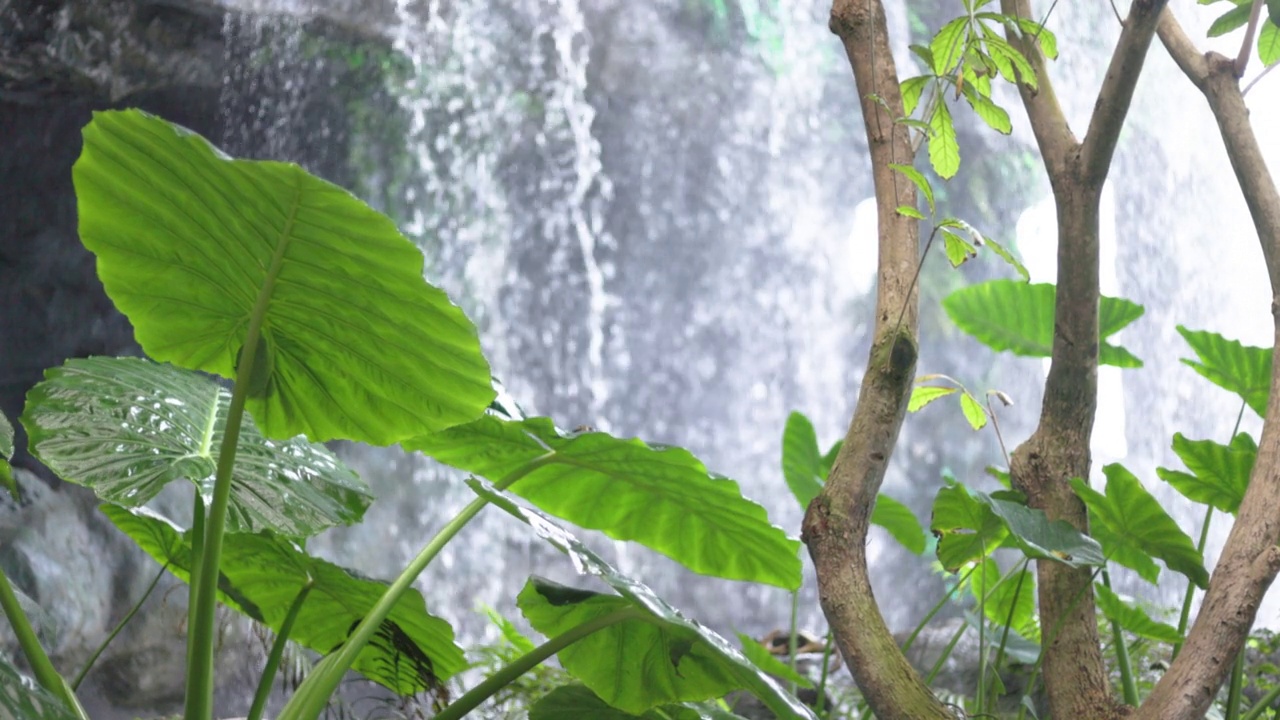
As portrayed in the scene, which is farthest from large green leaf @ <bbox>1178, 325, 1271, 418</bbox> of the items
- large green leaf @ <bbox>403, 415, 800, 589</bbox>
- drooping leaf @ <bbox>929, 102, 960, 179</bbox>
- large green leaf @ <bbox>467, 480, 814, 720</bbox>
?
large green leaf @ <bbox>467, 480, 814, 720</bbox>

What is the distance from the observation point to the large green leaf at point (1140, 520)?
1400mm

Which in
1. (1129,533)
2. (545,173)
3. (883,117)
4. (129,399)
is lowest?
(129,399)

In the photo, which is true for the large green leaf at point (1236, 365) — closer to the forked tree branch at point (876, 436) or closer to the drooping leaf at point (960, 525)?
the drooping leaf at point (960, 525)

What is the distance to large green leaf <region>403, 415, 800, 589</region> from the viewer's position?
1093 millimetres

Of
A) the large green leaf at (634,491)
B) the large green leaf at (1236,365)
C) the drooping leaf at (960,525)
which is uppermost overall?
the large green leaf at (1236,365)

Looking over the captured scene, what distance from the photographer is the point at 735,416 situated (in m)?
6.13

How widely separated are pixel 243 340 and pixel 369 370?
140 mm

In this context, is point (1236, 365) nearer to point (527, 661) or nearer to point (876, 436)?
point (876, 436)

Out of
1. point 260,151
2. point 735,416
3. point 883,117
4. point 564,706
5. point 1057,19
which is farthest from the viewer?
point 1057,19

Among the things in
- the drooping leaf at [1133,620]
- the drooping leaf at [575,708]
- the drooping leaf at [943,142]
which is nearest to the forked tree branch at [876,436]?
the drooping leaf at [943,142]

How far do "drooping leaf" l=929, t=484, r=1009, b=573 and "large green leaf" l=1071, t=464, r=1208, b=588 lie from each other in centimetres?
12

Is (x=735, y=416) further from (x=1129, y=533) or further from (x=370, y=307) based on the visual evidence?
(x=370, y=307)

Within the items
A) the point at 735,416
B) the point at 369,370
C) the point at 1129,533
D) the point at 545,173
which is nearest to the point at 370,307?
the point at 369,370

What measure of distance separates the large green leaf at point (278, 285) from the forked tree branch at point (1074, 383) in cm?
80
